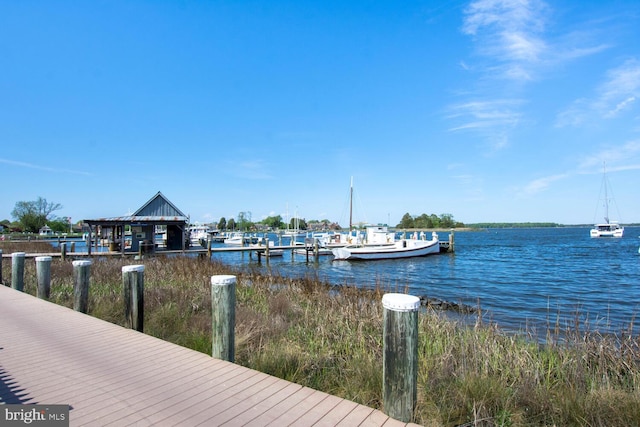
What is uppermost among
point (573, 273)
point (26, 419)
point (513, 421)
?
point (26, 419)

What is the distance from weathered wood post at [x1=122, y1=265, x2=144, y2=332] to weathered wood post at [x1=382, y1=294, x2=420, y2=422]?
16.0 feet

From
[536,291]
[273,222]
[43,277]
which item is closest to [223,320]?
[43,277]

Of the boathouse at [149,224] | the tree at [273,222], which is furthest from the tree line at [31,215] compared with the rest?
the tree at [273,222]

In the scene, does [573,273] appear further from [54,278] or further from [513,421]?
[54,278]

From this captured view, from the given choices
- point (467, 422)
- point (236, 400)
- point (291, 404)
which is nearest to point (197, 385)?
point (236, 400)

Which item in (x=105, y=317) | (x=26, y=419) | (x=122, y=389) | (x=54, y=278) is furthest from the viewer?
(x=54, y=278)

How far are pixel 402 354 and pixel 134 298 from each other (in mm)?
5123

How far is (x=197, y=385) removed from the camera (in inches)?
155

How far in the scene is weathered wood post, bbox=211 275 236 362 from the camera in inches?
190

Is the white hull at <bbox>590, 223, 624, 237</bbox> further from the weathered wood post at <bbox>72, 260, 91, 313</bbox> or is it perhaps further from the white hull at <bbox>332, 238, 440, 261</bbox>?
the weathered wood post at <bbox>72, 260, 91, 313</bbox>

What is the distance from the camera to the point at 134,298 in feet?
21.2

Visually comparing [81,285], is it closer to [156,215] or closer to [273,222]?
[156,215]

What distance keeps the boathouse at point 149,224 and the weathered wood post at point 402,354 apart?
2734cm

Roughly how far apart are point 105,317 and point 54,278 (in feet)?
20.1
